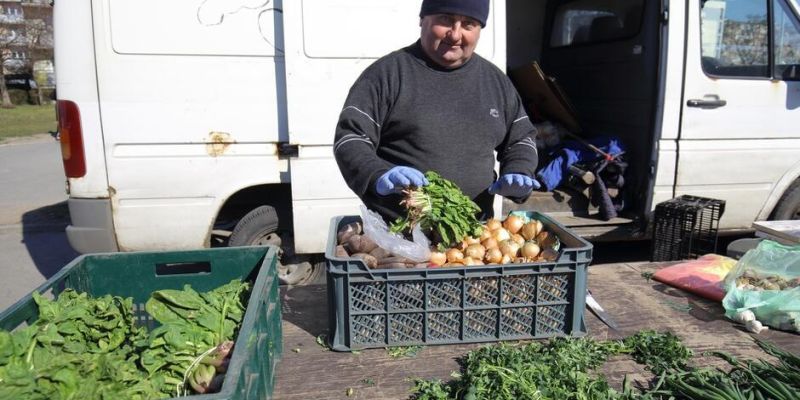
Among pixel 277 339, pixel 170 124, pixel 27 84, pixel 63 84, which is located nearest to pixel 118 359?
pixel 277 339

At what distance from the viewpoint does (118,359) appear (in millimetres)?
1452

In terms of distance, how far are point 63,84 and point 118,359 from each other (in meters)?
2.93

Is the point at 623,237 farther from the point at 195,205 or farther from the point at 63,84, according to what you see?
the point at 63,84

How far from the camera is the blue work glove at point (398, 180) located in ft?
6.66

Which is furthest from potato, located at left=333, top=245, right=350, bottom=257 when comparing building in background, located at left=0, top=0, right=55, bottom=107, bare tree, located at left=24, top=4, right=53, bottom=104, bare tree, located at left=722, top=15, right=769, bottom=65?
bare tree, located at left=24, top=4, right=53, bottom=104

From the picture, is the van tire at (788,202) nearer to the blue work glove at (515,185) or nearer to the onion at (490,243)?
the blue work glove at (515,185)

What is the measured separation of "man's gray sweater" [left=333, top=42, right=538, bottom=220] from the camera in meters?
2.33

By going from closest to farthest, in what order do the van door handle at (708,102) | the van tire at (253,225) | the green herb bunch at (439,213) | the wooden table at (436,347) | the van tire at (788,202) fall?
the wooden table at (436,347), the green herb bunch at (439,213), the van tire at (253,225), the van door handle at (708,102), the van tire at (788,202)

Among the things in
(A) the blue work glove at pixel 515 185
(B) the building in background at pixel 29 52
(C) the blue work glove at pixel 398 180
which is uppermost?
(B) the building in background at pixel 29 52

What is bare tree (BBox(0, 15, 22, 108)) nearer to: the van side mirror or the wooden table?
the wooden table

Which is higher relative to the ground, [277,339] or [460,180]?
[460,180]

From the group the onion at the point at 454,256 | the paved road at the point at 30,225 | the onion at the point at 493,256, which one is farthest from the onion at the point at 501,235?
the paved road at the point at 30,225

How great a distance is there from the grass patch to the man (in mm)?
18787

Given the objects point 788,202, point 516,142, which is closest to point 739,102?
point 788,202
